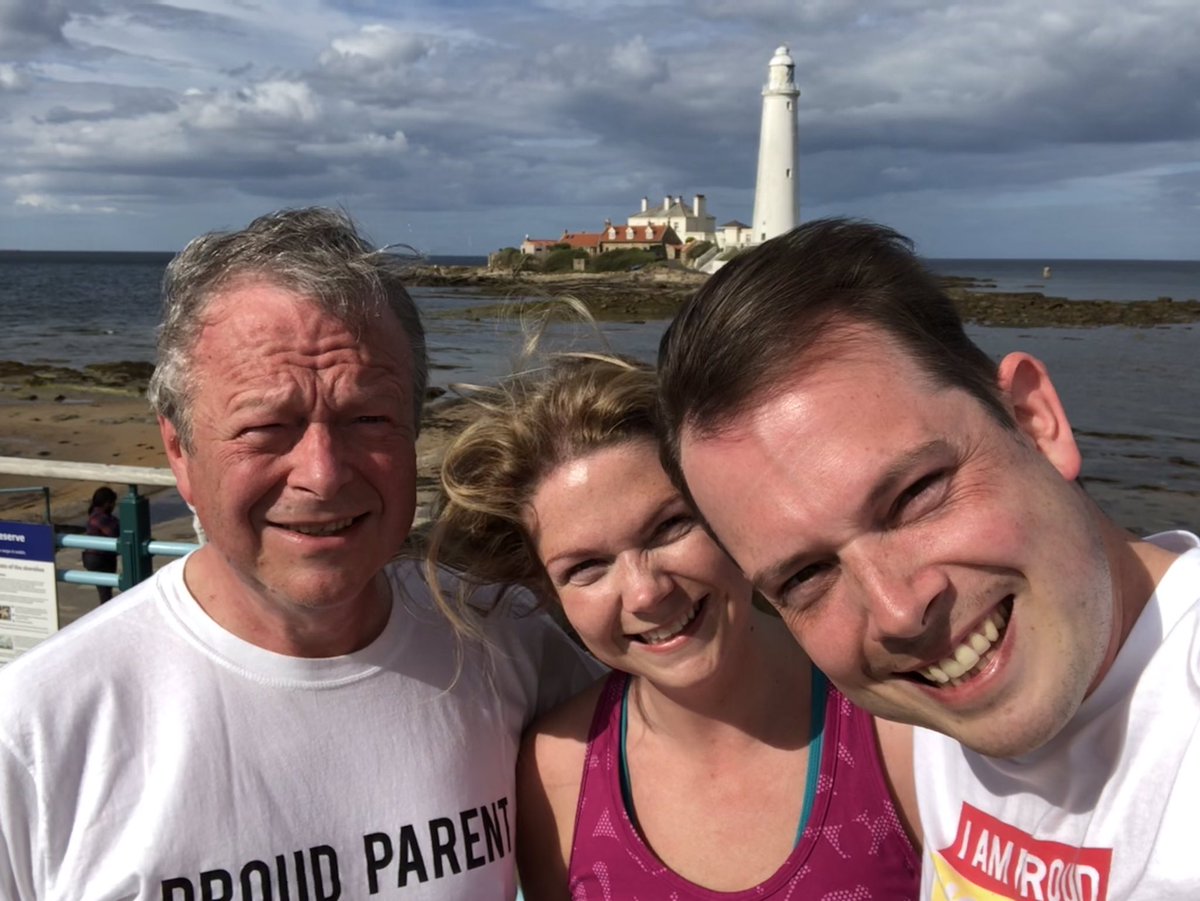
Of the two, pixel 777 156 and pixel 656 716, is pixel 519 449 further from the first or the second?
pixel 777 156

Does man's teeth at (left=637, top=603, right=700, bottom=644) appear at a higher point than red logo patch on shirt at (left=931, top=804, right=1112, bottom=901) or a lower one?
higher

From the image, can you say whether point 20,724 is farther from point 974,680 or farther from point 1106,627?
point 1106,627

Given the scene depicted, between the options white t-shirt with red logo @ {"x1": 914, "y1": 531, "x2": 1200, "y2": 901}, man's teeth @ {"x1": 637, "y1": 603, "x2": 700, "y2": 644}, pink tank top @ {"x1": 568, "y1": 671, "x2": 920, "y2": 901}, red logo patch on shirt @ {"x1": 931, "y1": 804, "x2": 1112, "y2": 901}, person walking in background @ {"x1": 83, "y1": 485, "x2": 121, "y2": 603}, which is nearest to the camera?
white t-shirt with red logo @ {"x1": 914, "y1": 531, "x2": 1200, "y2": 901}

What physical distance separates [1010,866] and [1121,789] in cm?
26

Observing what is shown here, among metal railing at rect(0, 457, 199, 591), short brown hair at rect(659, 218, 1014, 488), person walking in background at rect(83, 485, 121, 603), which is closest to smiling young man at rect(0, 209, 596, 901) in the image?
short brown hair at rect(659, 218, 1014, 488)

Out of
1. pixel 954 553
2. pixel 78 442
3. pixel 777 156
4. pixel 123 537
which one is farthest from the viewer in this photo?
pixel 777 156

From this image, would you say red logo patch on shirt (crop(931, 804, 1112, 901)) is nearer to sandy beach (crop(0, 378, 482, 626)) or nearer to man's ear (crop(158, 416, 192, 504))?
sandy beach (crop(0, 378, 482, 626))

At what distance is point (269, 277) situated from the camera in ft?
6.62

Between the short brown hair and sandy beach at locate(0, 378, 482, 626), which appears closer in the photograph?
the short brown hair

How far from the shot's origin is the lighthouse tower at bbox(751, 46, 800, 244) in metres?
61.3

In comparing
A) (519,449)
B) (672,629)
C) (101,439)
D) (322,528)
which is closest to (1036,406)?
(672,629)

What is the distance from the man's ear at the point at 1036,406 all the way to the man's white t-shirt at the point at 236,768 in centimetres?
136

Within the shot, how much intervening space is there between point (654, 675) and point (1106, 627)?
41.7 inches

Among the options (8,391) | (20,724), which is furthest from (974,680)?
(8,391)
